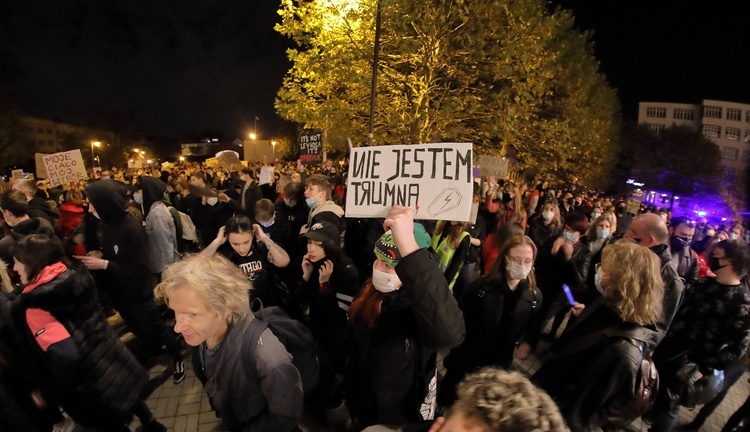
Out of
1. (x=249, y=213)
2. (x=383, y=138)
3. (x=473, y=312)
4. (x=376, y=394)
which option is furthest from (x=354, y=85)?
(x=376, y=394)

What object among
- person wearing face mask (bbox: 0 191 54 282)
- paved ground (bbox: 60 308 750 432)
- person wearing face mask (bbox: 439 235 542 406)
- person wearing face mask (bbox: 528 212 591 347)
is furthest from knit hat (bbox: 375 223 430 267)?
person wearing face mask (bbox: 0 191 54 282)

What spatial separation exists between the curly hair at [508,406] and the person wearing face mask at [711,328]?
11.2 feet

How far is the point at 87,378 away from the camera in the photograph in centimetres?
269

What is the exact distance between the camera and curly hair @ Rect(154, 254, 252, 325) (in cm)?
198

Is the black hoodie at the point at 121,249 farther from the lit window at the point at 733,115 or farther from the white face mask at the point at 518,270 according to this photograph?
the lit window at the point at 733,115

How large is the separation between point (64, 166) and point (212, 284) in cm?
811

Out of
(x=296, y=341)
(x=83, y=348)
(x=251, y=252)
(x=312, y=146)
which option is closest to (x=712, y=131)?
(x=312, y=146)

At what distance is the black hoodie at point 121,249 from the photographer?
3.86 metres

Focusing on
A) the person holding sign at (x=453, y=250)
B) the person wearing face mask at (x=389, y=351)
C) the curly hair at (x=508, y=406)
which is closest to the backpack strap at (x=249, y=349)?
the person wearing face mask at (x=389, y=351)

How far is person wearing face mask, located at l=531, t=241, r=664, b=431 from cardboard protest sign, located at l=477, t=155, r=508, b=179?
34.3 ft

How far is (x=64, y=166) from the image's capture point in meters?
7.65

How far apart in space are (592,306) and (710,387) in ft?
6.40

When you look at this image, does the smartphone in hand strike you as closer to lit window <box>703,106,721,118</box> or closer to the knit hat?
the knit hat

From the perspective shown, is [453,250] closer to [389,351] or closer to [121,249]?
[389,351]
